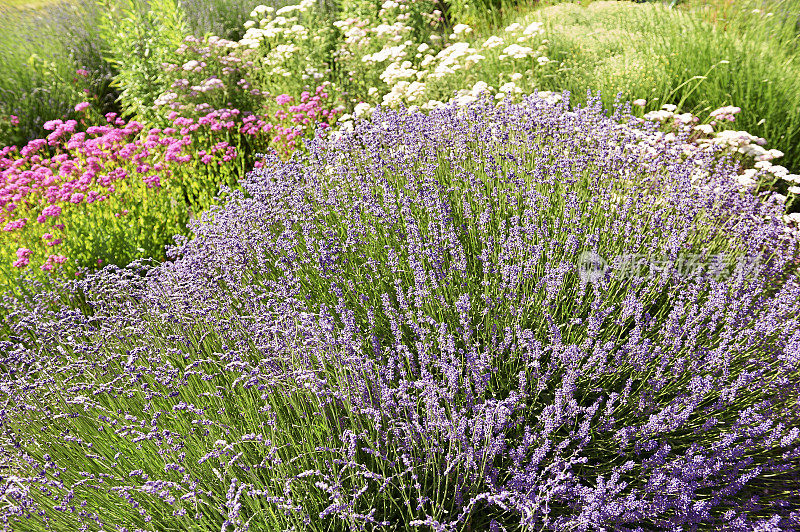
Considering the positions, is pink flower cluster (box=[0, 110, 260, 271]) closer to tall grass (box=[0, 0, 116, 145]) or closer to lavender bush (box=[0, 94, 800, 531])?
lavender bush (box=[0, 94, 800, 531])

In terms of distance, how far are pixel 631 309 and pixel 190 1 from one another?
960 cm

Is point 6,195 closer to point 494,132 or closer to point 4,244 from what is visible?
point 4,244

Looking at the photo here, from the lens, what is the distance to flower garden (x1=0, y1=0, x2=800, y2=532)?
6.52 ft

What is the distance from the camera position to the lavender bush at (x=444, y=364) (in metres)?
1.96

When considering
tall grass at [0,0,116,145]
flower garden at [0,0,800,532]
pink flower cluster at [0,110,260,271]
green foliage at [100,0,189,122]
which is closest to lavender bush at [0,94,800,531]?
flower garden at [0,0,800,532]

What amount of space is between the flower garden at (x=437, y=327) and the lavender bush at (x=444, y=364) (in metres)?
0.02

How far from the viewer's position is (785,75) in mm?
4883

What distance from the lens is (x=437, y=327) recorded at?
7.36ft

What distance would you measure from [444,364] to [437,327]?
0.89ft

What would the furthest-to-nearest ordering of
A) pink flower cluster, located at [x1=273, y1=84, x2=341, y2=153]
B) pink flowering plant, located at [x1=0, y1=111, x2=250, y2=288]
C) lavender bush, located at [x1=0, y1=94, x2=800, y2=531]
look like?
pink flower cluster, located at [x1=273, y1=84, x2=341, y2=153] → pink flowering plant, located at [x1=0, y1=111, x2=250, y2=288] → lavender bush, located at [x1=0, y1=94, x2=800, y2=531]

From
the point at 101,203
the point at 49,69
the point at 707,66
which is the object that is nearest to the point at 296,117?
the point at 101,203

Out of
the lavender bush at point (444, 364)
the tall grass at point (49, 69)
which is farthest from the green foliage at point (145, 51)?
the lavender bush at point (444, 364)

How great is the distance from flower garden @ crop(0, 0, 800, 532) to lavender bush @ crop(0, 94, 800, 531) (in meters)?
0.02

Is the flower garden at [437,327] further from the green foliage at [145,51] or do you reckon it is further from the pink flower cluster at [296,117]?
the green foliage at [145,51]
